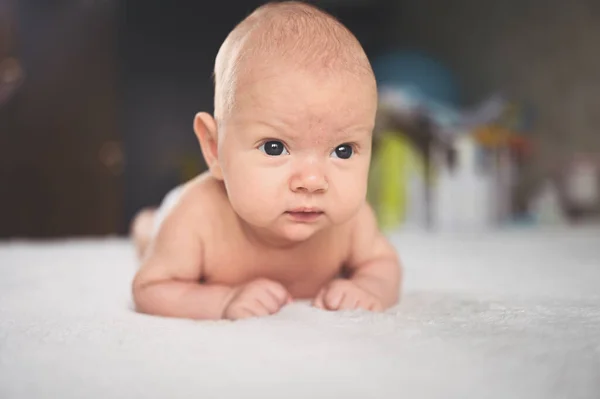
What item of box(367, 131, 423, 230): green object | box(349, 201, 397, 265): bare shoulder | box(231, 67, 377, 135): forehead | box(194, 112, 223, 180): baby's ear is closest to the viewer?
box(231, 67, 377, 135): forehead

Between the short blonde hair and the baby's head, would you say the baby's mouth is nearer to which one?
the baby's head

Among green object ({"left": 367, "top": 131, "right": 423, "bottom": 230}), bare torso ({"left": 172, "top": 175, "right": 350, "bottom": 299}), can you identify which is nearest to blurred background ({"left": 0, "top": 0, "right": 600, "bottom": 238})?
green object ({"left": 367, "top": 131, "right": 423, "bottom": 230})

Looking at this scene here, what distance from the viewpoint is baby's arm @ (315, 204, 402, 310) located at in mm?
786

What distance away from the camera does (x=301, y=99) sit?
2.32ft

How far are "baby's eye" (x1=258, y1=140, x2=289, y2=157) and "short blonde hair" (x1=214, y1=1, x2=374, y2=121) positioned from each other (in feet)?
0.23

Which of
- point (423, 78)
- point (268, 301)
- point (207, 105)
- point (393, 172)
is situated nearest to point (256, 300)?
point (268, 301)

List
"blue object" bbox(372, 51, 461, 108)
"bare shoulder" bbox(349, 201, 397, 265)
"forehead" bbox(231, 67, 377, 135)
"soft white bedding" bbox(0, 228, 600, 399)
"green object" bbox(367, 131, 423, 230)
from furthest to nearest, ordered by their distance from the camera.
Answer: "blue object" bbox(372, 51, 461, 108) < "green object" bbox(367, 131, 423, 230) < "bare shoulder" bbox(349, 201, 397, 265) < "forehead" bbox(231, 67, 377, 135) < "soft white bedding" bbox(0, 228, 600, 399)

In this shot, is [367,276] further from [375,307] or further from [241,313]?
[241,313]

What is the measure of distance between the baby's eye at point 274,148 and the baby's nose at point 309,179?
0.03m

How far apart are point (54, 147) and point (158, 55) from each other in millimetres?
827

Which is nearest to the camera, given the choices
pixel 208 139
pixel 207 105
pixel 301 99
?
pixel 301 99

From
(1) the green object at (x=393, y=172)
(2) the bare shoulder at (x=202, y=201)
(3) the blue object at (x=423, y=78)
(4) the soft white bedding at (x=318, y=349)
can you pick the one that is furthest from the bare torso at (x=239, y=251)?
(3) the blue object at (x=423, y=78)

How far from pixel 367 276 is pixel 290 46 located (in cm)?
35

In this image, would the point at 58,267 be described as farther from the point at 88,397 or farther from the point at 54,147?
the point at 54,147
